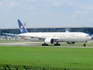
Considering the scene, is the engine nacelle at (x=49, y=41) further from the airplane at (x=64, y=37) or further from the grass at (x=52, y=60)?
the grass at (x=52, y=60)

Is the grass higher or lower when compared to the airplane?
higher

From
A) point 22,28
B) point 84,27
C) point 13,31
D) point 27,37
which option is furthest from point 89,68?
point 13,31

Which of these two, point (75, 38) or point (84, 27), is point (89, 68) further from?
point (84, 27)

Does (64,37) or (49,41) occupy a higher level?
(64,37)

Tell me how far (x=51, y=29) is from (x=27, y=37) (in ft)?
312

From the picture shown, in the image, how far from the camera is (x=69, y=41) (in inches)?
3221

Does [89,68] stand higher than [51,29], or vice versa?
[89,68]

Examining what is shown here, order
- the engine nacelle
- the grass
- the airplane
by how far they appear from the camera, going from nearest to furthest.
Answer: the grass, the airplane, the engine nacelle

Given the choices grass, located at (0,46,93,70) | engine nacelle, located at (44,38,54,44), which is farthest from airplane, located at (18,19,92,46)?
grass, located at (0,46,93,70)

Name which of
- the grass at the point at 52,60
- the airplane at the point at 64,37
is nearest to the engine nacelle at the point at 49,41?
the airplane at the point at 64,37

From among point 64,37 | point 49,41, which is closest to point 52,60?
point 49,41

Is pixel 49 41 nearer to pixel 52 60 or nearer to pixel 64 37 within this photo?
pixel 64 37

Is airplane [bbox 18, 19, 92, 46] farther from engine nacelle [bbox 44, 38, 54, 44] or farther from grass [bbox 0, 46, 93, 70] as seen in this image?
grass [bbox 0, 46, 93, 70]

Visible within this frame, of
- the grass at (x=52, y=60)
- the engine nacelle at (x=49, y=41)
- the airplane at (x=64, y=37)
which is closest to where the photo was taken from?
the grass at (x=52, y=60)
